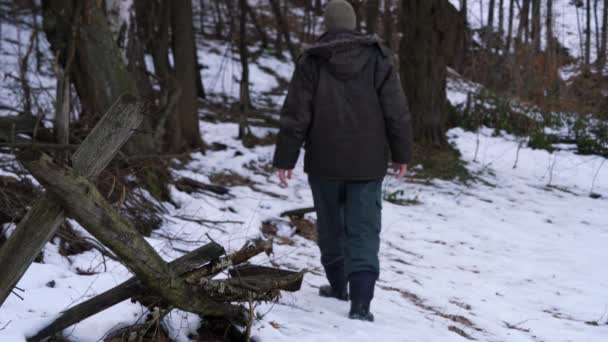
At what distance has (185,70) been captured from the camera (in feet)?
27.1

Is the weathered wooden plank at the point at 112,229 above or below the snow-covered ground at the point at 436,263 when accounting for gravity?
above

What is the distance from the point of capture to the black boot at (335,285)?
369cm

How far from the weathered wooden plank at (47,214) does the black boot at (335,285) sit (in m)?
1.99

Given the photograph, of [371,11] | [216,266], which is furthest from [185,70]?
[216,266]

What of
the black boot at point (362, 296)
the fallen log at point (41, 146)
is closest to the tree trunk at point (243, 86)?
the fallen log at point (41, 146)

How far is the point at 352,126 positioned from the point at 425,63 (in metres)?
6.40

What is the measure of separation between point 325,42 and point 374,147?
2.21 ft

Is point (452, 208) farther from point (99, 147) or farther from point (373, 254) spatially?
point (99, 147)

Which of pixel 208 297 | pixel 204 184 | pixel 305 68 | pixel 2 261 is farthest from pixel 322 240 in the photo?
pixel 204 184

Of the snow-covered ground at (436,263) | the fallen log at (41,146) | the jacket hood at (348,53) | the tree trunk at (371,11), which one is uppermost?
the tree trunk at (371,11)

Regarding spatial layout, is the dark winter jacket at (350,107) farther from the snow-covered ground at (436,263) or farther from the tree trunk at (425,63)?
the tree trunk at (425,63)

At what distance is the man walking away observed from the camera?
3.37 metres

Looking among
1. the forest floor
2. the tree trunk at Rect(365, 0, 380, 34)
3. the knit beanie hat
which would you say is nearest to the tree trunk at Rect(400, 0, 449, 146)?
the tree trunk at Rect(365, 0, 380, 34)

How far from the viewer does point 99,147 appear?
1.98m
